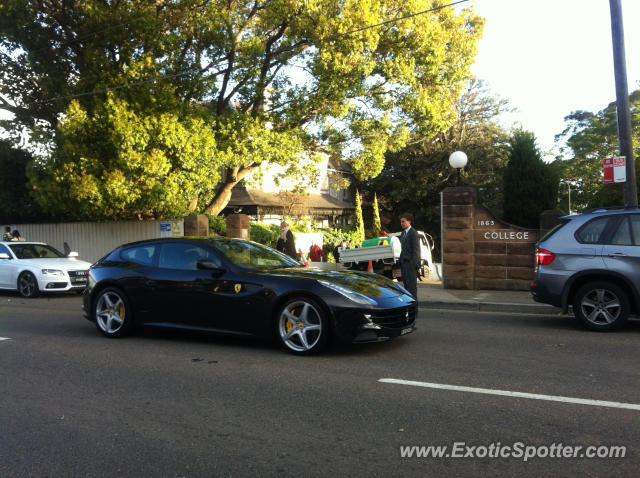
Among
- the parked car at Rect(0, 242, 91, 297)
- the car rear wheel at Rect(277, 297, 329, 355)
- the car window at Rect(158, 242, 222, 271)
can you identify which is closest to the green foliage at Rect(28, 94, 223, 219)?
the parked car at Rect(0, 242, 91, 297)

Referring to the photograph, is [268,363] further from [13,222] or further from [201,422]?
[13,222]

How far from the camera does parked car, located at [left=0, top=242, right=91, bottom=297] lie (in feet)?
43.4

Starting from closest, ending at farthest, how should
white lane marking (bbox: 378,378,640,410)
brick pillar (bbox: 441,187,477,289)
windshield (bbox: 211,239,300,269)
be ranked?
white lane marking (bbox: 378,378,640,410) → windshield (bbox: 211,239,300,269) → brick pillar (bbox: 441,187,477,289)

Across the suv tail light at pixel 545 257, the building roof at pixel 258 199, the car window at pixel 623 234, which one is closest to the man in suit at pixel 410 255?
the suv tail light at pixel 545 257

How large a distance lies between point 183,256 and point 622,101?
8.67m

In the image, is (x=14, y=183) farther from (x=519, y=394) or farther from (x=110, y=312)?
(x=519, y=394)

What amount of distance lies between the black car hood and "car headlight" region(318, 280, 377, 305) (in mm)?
87

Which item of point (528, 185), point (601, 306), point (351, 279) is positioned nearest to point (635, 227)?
point (601, 306)

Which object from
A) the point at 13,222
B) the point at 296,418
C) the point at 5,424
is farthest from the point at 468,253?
the point at 13,222

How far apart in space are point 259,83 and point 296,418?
1599 cm

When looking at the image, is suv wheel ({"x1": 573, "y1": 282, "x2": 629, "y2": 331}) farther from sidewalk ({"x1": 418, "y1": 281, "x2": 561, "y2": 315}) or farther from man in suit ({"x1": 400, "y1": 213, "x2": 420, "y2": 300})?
man in suit ({"x1": 400, "y1": 213, "x2": 420, "y2": 300})

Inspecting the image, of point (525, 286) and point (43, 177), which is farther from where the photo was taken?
point (43, 177)

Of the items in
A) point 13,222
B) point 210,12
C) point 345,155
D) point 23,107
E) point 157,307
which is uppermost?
point 210,12

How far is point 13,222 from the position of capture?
80.0 ft
